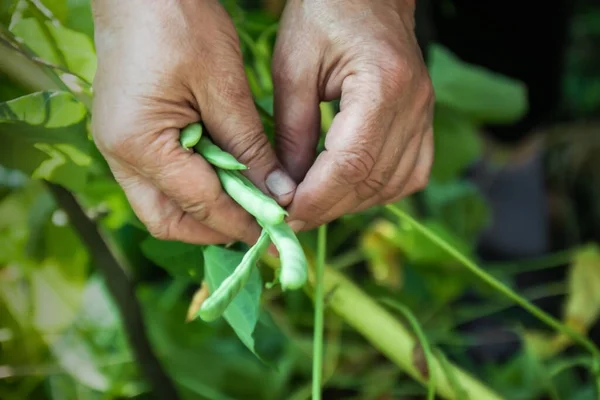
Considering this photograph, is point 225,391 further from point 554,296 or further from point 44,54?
point 554,296

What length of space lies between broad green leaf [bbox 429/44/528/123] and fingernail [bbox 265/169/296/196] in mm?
484

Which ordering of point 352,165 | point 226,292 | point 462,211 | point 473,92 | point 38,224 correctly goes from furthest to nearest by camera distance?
point 462,211
point 473,92
point 38,224
point 352,165
point 226,292

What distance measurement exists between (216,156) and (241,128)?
3cm

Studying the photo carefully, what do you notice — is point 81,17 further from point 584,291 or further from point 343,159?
point 584,291

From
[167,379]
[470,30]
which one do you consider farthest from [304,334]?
[470,30]

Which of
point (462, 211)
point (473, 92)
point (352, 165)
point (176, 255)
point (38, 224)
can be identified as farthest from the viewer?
point (462, 211)

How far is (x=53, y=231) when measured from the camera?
0.72 m

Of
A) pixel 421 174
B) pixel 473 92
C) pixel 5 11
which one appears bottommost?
pixel 473 92

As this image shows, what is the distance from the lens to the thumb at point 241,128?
1.23ft

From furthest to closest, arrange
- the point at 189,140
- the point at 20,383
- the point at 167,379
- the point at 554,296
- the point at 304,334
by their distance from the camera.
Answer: the point at 554,296 → the point at 304,334 → the point at 20,383 → the point at 167,379 → the point at 189,140

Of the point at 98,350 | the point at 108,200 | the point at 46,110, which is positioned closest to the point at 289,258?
the point at 46,110

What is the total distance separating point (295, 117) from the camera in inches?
16.8

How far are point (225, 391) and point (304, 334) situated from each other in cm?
14

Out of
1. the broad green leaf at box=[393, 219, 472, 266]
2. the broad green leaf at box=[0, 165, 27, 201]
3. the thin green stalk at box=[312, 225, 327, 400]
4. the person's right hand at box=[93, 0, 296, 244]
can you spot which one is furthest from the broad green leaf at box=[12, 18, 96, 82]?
the broad green leaf at box=[393, 219, 472, 266]
